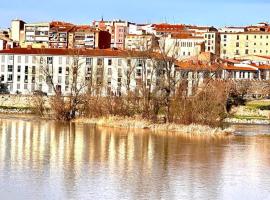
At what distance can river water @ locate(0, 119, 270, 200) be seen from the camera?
17.4m

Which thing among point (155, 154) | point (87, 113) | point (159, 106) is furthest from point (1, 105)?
point (155, 154)

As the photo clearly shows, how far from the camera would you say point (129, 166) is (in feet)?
71.9

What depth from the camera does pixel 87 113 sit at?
4228 centimetres

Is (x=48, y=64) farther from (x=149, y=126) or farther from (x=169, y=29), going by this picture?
(x=169, y=29)

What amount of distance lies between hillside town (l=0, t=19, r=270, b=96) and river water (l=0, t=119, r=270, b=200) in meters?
12.0

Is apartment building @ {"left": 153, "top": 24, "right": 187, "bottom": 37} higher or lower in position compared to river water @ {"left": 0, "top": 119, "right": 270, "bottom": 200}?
higher

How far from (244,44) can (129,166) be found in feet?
327

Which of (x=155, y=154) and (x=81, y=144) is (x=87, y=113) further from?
(x=155, y=154)

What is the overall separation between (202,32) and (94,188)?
10696 cm

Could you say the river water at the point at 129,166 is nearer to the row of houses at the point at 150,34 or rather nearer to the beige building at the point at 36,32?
the row of houses at the point at 150,34

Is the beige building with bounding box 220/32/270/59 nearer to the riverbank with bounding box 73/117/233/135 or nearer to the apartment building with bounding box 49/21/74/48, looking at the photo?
the apartment building with bounding box 49/21/74/48

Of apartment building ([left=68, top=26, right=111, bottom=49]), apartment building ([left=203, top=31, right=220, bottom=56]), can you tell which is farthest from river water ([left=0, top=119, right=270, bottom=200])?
apartment building ([left=203, top=31, right=220, bottom=56])

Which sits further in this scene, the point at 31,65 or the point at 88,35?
the point at 88,35

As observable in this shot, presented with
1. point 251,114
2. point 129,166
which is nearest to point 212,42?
point 251,114
